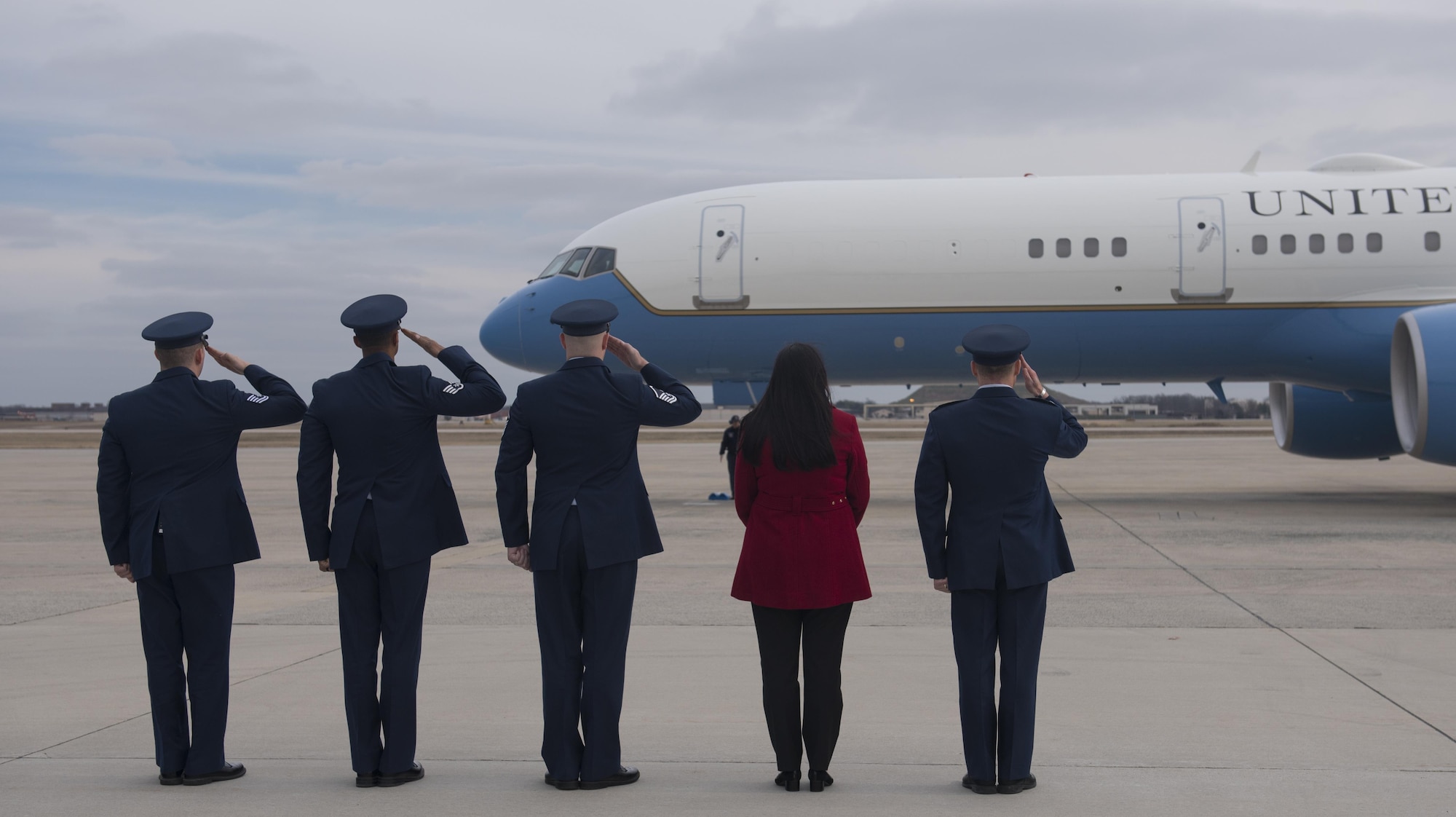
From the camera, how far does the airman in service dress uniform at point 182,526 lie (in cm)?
485

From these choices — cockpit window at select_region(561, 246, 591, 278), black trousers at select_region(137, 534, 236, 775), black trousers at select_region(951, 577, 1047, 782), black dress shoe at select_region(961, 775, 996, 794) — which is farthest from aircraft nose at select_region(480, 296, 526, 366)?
black dress shoe at select_region(961, 775, 996, 794)

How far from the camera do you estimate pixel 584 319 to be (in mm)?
4898

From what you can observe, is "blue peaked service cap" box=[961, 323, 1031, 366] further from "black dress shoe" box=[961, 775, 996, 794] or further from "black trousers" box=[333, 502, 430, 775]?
"black trousers" box=[333, 502, 430, 775]

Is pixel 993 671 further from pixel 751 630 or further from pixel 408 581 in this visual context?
pixel 751 630

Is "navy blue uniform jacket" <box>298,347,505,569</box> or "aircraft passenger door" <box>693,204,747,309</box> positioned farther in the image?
"aircraft passenger door" <box>693,204,747,309</box>

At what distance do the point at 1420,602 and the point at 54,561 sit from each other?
40.7ft

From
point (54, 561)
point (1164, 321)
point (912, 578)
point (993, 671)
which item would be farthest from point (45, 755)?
point (1164, 321)

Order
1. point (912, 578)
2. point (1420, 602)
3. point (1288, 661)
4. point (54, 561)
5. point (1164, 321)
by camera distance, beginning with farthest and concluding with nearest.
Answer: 1. point (1164, 321)
2. point (54, 561)
3. point (912, 578)
4. point (1420, 602)
5. point (1288, 661)

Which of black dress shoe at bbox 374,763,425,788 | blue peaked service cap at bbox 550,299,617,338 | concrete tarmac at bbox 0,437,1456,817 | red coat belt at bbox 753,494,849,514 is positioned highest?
blue peaked service cap at bbox 550,299,617,338

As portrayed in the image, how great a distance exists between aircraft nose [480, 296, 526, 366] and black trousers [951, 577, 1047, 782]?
13.6 meters

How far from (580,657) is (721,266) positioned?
1262cm

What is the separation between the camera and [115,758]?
17.0 ft

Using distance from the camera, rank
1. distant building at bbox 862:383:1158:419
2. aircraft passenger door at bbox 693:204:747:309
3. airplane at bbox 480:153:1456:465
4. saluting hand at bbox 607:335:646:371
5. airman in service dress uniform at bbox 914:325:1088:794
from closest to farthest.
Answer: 1. airman in service dress uniform at bbox 914:325:1088:794
2. saluting hand at bbox 607:335:646:371
3. airplane at bbox 480:153:1456:465
4. aircraft passenger door at bbox 693:204:747:309
5. distant building at bbox 862:383:1158:419

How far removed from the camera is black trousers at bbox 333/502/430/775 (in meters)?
4.80
